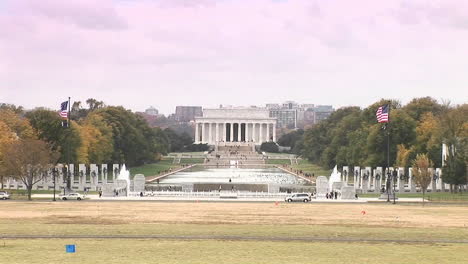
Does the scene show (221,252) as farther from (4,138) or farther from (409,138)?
(409,138)

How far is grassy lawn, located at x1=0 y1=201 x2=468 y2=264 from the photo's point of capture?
30656 millimetres

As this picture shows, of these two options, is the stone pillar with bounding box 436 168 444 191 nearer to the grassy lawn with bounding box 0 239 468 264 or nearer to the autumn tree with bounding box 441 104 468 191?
the autumn tree with bounding box 441 104 468 191

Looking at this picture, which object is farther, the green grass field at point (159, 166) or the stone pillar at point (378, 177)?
the green grass field at point (159, 166)

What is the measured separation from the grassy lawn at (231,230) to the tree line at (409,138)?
3109 centimetres

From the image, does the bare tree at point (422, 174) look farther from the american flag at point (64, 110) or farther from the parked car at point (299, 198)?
the american flag at point (64, 110)

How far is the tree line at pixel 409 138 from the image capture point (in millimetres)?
91588

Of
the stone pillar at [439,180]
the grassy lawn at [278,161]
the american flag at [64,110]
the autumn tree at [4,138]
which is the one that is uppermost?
the american flag at [64,110]

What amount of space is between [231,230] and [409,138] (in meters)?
72.2

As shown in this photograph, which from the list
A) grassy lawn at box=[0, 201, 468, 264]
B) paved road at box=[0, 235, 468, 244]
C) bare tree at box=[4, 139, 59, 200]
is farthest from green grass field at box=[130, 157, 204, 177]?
paved road at box=[0, 235, 468, 244]

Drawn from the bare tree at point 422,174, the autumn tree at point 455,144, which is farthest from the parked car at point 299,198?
the autumn tree at point 455,144

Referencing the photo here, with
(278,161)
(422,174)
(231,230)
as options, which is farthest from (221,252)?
(278,161)

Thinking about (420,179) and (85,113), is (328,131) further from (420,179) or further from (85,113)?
(420,179)

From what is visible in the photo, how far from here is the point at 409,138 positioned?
10862cm

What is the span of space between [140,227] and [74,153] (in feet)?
212
